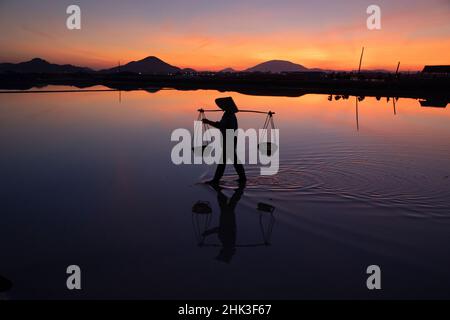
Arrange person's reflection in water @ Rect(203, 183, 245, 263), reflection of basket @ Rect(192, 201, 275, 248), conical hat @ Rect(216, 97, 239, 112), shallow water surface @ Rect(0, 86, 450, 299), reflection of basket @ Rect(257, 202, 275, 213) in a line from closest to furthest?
shallow water surface @ Rect(0, 86, 450, 299)
person's reflection in water @ Rect(203, 183, 245, 263)
reflection of basket @ Rect(192, 201, 275, 248)
reflection of basket @ Rect(257, 202, 275, 213)
conical hat @ Rect(216, 97, 239, 112)

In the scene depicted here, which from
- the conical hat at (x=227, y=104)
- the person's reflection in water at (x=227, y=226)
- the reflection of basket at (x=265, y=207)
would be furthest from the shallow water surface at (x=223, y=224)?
the conical hat at (x=227, y=104)

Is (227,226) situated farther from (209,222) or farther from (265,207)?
(265,207)

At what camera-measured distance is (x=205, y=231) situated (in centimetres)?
619

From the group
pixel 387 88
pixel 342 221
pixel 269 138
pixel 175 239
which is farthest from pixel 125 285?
pixel 387 88

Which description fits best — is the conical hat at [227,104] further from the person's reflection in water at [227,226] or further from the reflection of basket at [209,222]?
the reflection of basket at [209,222]

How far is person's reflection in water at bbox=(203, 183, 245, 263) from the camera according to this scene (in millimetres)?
5441

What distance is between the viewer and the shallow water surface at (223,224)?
15.1 ft

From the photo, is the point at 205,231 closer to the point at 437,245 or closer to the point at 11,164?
the point at 437,245

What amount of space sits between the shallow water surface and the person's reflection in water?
2 cm

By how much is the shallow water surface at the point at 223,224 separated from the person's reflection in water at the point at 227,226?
22 millimetres

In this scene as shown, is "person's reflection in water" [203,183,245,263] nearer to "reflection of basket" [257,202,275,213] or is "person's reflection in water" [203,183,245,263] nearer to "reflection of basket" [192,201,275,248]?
"reflection of basket" [192,201,275,248]

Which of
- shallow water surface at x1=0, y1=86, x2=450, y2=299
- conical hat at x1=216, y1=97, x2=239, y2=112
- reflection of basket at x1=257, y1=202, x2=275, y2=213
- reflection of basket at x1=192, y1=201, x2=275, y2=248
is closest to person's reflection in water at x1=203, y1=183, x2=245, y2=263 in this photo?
shallow water surface at x1=0, y1=86, x2=450, y2=299

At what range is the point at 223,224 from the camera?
6465mm

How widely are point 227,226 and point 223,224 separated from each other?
107 mm
